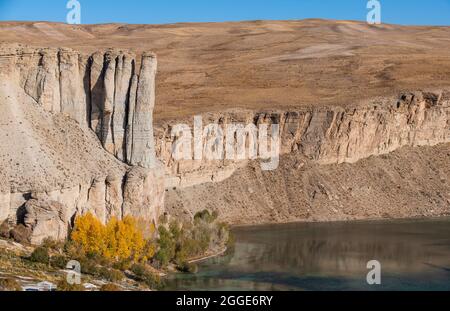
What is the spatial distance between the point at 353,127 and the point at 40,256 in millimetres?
48904

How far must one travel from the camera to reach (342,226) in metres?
77.9

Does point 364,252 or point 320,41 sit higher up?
point 320,41

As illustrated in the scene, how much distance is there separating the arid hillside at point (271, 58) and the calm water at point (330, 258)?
20.2 meters

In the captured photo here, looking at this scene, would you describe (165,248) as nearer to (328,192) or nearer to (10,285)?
(10,285)

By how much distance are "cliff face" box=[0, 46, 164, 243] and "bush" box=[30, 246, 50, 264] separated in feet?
14.3

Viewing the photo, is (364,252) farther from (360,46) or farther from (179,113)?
(360,46)

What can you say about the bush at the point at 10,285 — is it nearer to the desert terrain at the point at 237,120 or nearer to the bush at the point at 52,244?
the bush at the point at 52,244

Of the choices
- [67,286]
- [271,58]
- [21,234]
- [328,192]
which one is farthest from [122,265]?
[271,58]

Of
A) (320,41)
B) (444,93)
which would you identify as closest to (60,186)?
(444,93)

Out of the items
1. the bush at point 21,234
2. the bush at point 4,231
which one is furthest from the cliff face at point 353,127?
the bush at point 4,231

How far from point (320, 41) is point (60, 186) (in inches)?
4373

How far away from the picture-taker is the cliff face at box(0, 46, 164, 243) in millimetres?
54156

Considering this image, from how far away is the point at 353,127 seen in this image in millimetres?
90688
